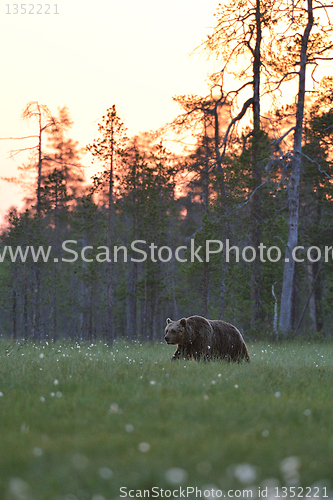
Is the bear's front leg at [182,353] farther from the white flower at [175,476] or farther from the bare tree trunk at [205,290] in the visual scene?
the bare tree trunk at [205,290]

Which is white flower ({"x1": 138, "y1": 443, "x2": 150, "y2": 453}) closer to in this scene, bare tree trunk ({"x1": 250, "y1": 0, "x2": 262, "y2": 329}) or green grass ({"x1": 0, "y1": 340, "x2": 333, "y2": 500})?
green grass ({"x1": 0, "y1": 340, "x2": 333, "y2": 500})

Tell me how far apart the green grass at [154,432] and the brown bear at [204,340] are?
339cm

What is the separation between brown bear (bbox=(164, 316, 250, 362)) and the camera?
1287cm

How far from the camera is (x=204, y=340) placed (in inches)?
517

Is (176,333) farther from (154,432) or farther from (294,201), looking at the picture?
(294,201)

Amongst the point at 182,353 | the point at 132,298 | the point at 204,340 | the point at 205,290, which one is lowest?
the point at 132,298

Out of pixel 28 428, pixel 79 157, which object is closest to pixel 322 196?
pixel 79 157

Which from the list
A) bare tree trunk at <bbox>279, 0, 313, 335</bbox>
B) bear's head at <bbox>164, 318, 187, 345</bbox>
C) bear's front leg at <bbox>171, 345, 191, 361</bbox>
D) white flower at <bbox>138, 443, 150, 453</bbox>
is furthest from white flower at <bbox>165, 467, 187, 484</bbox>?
bare tree trunk at <bbox>279, 0, 313, 335</bbox>

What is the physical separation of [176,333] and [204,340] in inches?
33.1

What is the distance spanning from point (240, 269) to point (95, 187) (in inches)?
454

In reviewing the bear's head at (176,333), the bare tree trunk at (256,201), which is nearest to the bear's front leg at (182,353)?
the bear's head at (176,333)

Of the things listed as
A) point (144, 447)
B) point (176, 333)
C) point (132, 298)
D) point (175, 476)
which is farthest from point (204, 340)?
point (132, 298)

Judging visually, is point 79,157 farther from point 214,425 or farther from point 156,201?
point 214,425

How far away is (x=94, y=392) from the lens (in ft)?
25.1
